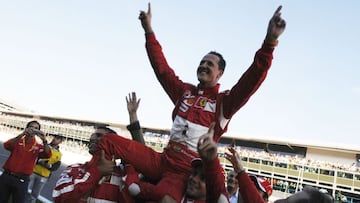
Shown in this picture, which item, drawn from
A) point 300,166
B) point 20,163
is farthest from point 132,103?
point 300,166

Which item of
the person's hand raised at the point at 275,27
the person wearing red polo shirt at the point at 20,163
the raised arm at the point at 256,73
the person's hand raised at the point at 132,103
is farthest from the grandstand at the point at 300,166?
the person's hand raised at the point at 275,27

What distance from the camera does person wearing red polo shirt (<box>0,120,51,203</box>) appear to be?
6535mm

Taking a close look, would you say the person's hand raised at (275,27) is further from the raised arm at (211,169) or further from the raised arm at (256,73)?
the raised arm at (211,169)

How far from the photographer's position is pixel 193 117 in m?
2.78

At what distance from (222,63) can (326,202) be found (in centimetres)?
126

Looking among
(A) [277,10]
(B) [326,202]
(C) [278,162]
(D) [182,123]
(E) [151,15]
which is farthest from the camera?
A: (C) [278,162]

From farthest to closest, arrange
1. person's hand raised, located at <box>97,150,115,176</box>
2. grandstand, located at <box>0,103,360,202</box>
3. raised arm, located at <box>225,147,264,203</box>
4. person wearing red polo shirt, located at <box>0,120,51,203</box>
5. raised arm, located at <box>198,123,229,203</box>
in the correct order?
grandstand, located at <box>0,103,360,202</box> → person wearing red polo shirt, located at <box>0,120,51,203</box> → raised arm, located at <box>225,147,264,203</box> → person's hand raised, located at <box>97,150,115,176</box> → raised arm, located at <box>198,123,229,203</box>

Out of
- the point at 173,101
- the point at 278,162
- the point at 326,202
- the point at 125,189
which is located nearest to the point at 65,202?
the point at 125,189

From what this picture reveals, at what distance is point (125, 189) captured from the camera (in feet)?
9.08

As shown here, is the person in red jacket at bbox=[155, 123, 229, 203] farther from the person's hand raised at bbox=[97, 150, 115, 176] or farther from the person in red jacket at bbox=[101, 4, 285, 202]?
the person's hand raised at bbox=[97, 150, 115, 176]

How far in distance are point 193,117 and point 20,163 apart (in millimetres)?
4955

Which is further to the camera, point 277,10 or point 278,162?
point 278,162

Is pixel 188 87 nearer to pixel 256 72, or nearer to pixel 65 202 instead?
pixel 256 72

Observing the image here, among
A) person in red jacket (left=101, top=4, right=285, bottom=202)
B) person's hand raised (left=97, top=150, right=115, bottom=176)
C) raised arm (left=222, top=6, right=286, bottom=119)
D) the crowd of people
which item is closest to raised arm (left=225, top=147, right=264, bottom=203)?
the crowd of people
